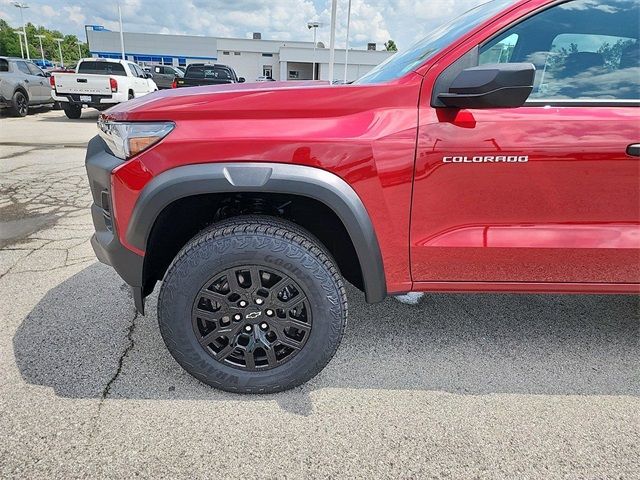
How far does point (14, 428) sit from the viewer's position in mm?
2002

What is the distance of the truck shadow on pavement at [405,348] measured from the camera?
93.3 inches

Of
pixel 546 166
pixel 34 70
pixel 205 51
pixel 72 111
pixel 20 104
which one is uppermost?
pixel 205 51

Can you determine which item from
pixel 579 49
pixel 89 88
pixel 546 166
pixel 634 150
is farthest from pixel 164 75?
pixel 634 150

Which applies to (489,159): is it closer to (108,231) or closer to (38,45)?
(108,231)

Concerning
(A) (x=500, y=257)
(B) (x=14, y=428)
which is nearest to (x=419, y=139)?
(A) (x=500, y=257)

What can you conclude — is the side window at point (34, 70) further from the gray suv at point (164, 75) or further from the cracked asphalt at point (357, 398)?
the cracked asphalt at point (357, 398)

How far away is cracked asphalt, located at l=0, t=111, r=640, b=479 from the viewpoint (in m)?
1.89

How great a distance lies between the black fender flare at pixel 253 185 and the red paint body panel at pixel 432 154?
0.13ft

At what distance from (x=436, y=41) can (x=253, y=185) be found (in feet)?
3.99

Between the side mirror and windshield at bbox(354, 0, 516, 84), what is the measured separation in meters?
0.29

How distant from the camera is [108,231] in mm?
2254

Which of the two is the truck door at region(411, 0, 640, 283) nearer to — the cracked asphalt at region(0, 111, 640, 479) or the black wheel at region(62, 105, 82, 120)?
the cracked asphalt at region(0, 111, 640, 479)

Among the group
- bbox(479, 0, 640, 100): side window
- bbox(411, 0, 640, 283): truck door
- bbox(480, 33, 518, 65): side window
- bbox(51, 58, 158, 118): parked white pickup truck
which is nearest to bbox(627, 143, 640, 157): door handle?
bbox(411, 0, 640, 283): truck door

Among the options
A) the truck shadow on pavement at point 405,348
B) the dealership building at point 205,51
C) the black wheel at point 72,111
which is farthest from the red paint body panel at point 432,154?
the dealership building at point 205,51
